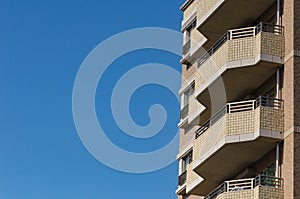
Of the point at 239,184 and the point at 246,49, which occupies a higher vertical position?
the point at 246,49

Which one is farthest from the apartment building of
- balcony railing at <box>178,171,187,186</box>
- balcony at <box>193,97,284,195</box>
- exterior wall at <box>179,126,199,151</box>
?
balcony railing at <box>178,171,187,186</box>

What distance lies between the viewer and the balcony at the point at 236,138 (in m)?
35.3

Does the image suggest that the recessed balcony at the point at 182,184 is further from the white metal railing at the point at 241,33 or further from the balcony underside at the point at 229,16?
the white metal railing at the point at 241,33

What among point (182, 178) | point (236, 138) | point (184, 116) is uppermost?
point (184, 116)

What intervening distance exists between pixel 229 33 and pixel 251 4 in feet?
4.95

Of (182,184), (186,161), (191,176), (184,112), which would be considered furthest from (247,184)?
(184,112)

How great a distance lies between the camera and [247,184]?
3675cm

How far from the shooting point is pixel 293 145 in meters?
34.3

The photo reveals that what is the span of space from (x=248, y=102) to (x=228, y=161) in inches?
94.4

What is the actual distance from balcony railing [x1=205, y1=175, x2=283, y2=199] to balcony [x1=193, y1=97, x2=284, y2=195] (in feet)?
2.98

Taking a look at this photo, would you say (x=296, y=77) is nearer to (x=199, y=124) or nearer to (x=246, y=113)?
(x=246, y=113)

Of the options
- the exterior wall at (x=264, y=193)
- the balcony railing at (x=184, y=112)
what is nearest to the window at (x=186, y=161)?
the balcony railing at (x=184, y=112)

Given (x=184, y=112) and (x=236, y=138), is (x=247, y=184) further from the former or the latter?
(x=184, y=112)

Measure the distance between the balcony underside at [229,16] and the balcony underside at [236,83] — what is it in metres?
2.82
